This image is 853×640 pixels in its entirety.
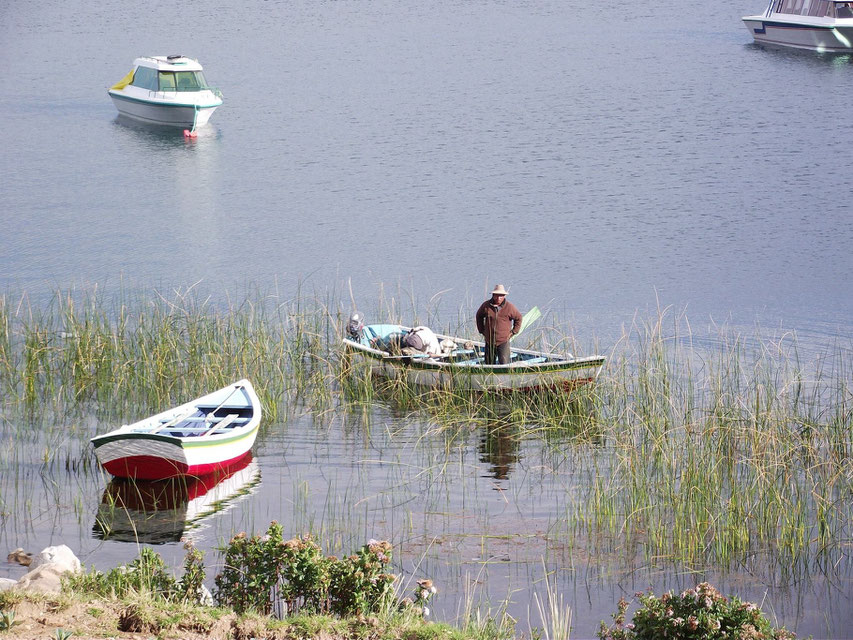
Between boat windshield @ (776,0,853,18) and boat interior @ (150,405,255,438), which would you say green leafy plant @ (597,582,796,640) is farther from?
boat windshield @ (776,0,853,18)

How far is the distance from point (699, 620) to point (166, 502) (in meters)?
7.75

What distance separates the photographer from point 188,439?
1354 cm

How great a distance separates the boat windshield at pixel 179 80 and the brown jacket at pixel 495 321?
32.1 metres

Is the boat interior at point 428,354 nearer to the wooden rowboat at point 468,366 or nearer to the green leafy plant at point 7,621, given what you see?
the wooden rowboat at point 468,366

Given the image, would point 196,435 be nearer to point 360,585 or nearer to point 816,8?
point 360,585

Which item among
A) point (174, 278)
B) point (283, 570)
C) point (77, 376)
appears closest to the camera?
point (283, 570)

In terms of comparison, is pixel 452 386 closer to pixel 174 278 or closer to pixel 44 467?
pixel 44 467

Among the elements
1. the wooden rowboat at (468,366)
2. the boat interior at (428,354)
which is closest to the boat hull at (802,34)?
the boat interior at (428,354)

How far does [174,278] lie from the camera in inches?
1093

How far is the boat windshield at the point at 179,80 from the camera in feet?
151

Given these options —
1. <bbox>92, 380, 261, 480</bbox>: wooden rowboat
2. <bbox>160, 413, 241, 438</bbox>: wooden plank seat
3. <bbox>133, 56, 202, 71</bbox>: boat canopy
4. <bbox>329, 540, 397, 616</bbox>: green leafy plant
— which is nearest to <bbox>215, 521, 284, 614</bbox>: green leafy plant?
<bbox>329, 540, 397, 616</bbox>: green leafy plant

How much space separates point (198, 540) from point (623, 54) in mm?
55108

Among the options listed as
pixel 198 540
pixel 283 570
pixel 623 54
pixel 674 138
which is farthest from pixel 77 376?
pixel 623 54

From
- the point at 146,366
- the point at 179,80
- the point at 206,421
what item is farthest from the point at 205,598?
the point at 179,80
